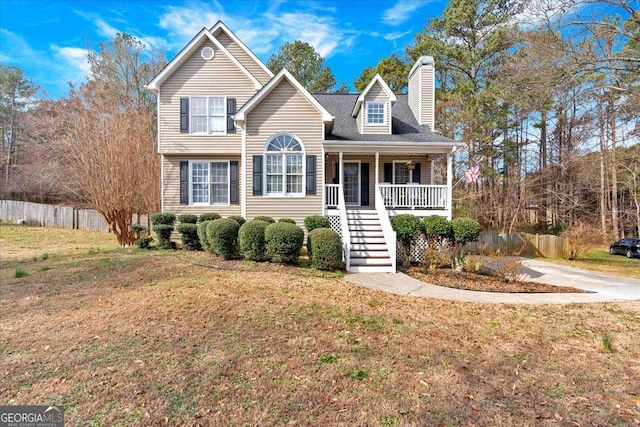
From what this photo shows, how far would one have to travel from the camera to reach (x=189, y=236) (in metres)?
12.0

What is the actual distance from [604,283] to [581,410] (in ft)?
27.2

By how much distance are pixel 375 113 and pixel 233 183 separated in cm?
661

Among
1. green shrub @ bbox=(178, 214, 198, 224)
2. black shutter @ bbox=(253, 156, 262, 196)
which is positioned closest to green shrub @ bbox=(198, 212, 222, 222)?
green shrub @ bbox=(178, 214, 198, 224)

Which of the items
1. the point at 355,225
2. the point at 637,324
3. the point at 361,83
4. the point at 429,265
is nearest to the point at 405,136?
the point at 355,225

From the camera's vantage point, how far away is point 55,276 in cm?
847

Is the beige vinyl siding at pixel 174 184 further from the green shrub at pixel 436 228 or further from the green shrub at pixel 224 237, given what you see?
the green shrub at pixel 436 228

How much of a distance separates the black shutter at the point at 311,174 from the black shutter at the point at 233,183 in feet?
10.9

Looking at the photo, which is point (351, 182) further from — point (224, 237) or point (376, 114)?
point (224, 237)

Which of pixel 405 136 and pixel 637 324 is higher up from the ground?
pixel 405 136

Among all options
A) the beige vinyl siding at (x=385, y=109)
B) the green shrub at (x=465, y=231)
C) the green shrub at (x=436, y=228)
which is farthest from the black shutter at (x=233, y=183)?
the green shrub at (x=465, y=231)

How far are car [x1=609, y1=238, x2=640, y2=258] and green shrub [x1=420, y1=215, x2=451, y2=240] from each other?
15471 mm

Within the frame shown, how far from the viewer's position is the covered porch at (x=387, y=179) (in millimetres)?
12492

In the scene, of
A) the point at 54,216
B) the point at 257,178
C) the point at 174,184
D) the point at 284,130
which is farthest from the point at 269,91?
the point at 54,216

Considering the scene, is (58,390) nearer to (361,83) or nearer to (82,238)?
(82,238)
